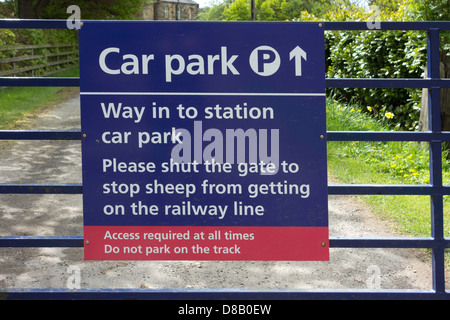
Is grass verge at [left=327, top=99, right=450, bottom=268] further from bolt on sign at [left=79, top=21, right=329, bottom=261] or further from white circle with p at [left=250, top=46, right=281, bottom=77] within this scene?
white circle with p at [left=250, top=46, right=281, bottom=77]

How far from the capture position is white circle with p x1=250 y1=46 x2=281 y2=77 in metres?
3.24

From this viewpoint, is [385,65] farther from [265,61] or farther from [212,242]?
[212,242]

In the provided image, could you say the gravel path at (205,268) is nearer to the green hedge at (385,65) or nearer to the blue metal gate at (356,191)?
the blue metal gate at (356,191)

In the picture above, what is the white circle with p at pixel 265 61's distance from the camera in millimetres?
3236

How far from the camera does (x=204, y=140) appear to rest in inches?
129

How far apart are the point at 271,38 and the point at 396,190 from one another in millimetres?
1090

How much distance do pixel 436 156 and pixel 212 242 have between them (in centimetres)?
133

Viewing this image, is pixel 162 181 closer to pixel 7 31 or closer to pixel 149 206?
pixel 149 206

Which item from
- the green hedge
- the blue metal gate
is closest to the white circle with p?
the blue metal gate

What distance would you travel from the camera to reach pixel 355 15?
41.6 feet

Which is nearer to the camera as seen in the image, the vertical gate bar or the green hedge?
the vertical gate bar

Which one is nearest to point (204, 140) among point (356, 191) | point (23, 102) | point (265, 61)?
point (265, 61)

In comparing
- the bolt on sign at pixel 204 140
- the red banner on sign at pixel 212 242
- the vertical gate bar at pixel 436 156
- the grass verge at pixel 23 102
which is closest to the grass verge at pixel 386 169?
the vertical gate bar at pixel 436 156

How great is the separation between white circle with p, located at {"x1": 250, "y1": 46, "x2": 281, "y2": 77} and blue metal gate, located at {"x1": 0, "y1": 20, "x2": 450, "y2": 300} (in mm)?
311
